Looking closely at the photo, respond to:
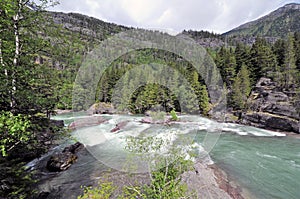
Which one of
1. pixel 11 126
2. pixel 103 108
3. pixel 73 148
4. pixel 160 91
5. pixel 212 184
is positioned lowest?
pixel 212 184

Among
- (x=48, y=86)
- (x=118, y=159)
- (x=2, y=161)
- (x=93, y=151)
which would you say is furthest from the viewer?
(x=93, y=151)

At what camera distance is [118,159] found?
1185 cm

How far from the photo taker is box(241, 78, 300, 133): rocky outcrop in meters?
22.1

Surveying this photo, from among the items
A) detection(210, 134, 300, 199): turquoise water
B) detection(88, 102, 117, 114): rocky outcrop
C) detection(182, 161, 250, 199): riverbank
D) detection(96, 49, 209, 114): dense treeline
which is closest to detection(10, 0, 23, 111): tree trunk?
detection(182, 161, 250, 199): riverbank

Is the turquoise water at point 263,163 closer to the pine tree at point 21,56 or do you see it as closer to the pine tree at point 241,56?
the pine tree at point 21,56

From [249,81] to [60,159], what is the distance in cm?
3550

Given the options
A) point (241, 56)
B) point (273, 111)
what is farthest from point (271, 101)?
point (241, 56)

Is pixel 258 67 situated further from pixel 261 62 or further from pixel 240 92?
pixel 240 92

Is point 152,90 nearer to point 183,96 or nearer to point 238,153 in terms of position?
point 183,96

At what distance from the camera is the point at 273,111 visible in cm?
2461

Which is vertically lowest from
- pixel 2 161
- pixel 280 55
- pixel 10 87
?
pixel 2 161

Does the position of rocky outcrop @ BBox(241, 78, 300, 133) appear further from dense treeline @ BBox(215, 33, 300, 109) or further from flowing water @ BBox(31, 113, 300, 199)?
flowing water @ BBox(31, 113, 300, 199)

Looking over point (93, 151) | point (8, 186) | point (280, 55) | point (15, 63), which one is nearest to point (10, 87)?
point (15, 63)

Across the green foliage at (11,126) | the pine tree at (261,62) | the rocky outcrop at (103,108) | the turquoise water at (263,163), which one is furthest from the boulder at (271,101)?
the green foliage at (11,126)
